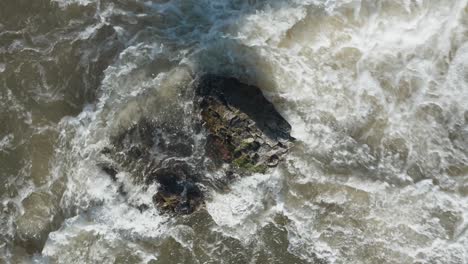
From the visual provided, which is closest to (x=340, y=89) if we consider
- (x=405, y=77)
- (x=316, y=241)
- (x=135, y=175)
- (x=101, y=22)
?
(x=405, y=77)

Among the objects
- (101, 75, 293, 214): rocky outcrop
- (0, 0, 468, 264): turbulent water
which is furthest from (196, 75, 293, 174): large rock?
(0, 0, 468, 264): turbulent water

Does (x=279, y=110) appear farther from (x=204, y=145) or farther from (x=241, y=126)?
(x=204, y=145)

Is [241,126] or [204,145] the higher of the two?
[241,126]

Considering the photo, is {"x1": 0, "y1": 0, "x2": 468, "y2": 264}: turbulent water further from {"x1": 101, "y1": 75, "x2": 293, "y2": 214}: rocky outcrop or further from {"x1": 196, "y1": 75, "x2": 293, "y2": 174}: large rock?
{"x1": 196, "y1": 75, "x2": 293, "y2": 174}: large rock

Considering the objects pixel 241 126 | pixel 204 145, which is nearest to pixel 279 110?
pixel 241 126

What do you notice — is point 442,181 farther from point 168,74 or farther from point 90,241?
point 90,241

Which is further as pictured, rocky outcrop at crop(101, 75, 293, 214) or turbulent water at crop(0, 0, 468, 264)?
turbulent water at crop(0, 0, 468, 264)
